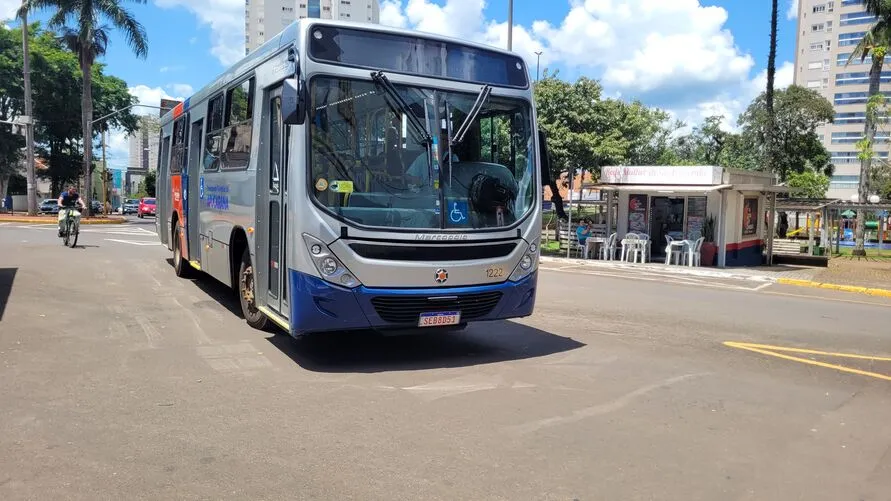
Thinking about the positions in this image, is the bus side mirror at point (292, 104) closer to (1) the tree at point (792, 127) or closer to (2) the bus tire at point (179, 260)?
(2) the bus tire at point (179, 260)

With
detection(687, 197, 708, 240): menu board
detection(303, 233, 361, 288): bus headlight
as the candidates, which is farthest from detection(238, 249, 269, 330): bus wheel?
detection(687, 197, 708, 240): menu board

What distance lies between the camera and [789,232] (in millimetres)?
38156

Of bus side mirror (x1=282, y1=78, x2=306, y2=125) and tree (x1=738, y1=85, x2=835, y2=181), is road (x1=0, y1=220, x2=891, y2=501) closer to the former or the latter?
bus side mirror (x1=282, y1=78, x2=306, y2=125)

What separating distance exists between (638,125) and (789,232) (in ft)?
42.8

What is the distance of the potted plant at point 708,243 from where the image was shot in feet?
66.0

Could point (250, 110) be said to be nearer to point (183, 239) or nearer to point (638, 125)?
point (183, 239)

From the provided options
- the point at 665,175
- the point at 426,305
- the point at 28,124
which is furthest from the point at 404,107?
the point at 28,124

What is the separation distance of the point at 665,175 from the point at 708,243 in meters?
2.44

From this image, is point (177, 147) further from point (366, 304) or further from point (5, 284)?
point (366, 304)

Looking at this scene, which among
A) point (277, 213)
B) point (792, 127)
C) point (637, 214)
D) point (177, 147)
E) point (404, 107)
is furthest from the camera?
point (792, 127)

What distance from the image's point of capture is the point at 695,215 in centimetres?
2067

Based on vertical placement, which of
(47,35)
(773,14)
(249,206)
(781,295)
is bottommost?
(781,295)

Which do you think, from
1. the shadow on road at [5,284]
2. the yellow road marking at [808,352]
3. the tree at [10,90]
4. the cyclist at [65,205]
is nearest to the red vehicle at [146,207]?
the tree at [10,90]

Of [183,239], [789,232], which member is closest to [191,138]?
[183,239]
